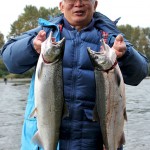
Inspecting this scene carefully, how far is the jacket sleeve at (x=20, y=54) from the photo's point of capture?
4.41 meters

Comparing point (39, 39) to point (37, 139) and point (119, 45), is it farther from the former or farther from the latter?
point (37, 139)

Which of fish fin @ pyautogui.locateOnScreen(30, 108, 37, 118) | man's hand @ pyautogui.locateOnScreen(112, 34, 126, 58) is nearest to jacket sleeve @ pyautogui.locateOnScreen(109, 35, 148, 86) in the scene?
man's hand @ pyautogui.locateOnScreen(112, 34, 126, 58)

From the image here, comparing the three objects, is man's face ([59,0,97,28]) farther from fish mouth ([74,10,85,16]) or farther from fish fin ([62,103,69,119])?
fish fin ([62,103,69,119])

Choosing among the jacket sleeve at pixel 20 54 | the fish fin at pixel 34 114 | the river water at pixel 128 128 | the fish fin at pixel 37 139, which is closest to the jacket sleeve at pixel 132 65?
the jacket sleeve at pixel 20 54

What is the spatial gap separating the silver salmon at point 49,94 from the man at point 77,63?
21 cm

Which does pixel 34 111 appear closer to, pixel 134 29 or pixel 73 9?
pixel 73 9

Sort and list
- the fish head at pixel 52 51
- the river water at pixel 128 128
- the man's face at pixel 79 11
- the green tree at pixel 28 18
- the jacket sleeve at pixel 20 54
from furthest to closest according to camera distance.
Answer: the green tree at pixel 28 18 < the river water at pixel 128 128 < the man's face at pixel 79 11 < the jacket sleeve at pixel 20 54 < the fish head at pixel 52 51

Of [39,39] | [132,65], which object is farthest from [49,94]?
[132,65]

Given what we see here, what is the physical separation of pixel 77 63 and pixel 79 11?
57 centimetres

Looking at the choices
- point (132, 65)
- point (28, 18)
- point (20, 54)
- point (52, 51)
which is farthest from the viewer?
point (28, 18)

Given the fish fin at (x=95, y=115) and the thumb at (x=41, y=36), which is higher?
the thumb at (x=41, y=36)

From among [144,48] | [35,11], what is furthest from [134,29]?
[35,11]

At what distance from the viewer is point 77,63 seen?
454 centimetres

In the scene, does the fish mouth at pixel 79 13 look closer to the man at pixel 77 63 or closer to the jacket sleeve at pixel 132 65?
the man at pixel 77 63
